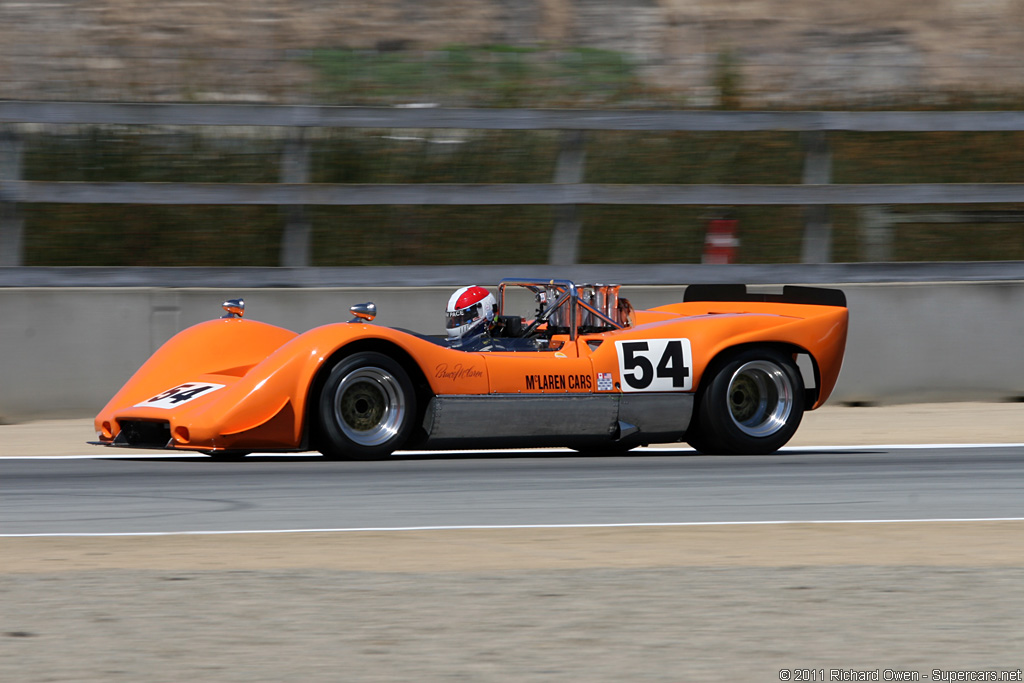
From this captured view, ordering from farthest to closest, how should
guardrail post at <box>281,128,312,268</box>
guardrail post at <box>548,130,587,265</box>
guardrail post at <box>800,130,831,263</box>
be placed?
guardrail post at <box>800,130,831,263</box>
guardrail post at <box>548,130,587,265</box>
guardrail post at <box>281,128,312,268</box>

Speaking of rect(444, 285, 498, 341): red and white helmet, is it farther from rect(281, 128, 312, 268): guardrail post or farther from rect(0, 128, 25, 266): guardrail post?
rect(0, 128, 25, 266): guardrail post

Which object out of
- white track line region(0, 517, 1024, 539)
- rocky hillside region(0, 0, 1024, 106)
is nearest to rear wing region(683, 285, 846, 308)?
white track line region(0, 517, 1024, 539)

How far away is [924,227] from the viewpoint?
15078 millimetres

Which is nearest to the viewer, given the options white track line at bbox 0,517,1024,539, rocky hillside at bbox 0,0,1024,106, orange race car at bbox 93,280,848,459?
white track line at bbox 0,517,1024,539

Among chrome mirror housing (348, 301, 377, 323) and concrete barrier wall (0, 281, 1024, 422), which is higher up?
chrome mirror housing (348, 301, 377, 323)

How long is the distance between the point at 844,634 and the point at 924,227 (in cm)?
1144

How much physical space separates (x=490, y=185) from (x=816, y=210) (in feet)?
9.35

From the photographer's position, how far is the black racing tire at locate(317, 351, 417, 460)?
7.92 meters

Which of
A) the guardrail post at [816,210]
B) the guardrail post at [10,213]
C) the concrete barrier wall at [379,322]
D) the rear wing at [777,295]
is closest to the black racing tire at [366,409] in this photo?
the rear wing at [777,295]

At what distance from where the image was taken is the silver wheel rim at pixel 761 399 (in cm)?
884

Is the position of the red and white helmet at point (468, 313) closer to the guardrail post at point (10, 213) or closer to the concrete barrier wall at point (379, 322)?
the concrete barrier wall at point (379, 322)

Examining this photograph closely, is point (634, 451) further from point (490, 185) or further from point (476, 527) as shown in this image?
point (476, 527)

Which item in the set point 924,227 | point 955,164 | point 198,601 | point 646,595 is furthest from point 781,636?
point 955,164
